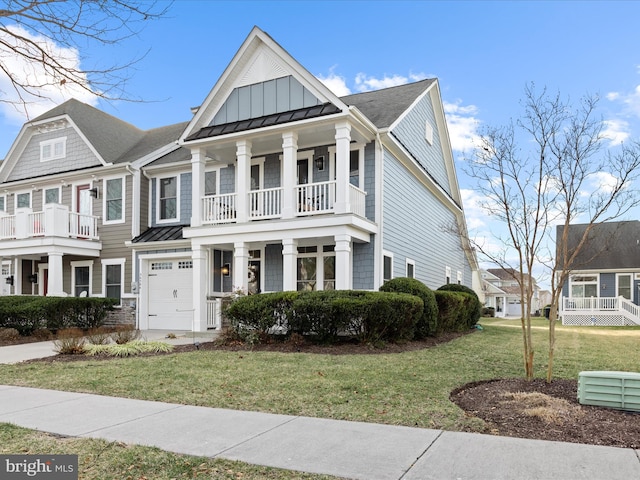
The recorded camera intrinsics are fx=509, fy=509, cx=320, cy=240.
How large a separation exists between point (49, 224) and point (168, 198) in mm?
4150

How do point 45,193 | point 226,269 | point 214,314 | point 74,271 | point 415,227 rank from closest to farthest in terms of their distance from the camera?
point 214,314 < point 226,269 < point 415,227 < point 74,271 < point 45,193

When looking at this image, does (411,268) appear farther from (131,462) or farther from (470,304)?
(131,462)

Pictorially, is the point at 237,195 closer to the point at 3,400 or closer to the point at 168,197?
the point at 168,197

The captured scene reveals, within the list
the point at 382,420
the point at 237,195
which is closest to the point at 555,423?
the point at 382,420

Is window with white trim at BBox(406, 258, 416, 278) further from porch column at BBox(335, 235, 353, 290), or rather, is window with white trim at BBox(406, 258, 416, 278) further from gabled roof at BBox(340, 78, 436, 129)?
gabled roof at BBox(340, 78, 436, 129)

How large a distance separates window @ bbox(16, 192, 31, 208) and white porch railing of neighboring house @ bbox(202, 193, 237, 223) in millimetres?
10504

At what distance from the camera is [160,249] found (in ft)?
58.3

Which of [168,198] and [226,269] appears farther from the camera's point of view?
[168,198]

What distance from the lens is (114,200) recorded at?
19.2 meters

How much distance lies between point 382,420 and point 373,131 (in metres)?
10.2

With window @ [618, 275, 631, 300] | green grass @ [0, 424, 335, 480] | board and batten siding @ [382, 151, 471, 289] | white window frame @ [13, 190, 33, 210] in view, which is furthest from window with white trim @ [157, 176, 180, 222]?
window @ [618, 275, 631, 300]

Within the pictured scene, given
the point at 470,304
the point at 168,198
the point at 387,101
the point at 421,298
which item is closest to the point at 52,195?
the point at 168,198

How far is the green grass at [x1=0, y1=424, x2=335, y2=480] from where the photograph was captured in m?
3.74

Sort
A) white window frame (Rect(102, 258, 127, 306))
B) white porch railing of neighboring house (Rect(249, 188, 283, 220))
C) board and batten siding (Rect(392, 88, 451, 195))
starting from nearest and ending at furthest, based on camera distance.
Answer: white porch railing of neighboring house (Rect(249, 188, 283, 220)), board and batten siding (Rect(392, 88, 451, 195)), white window frame (Rect(102, 258, 127, 306))
